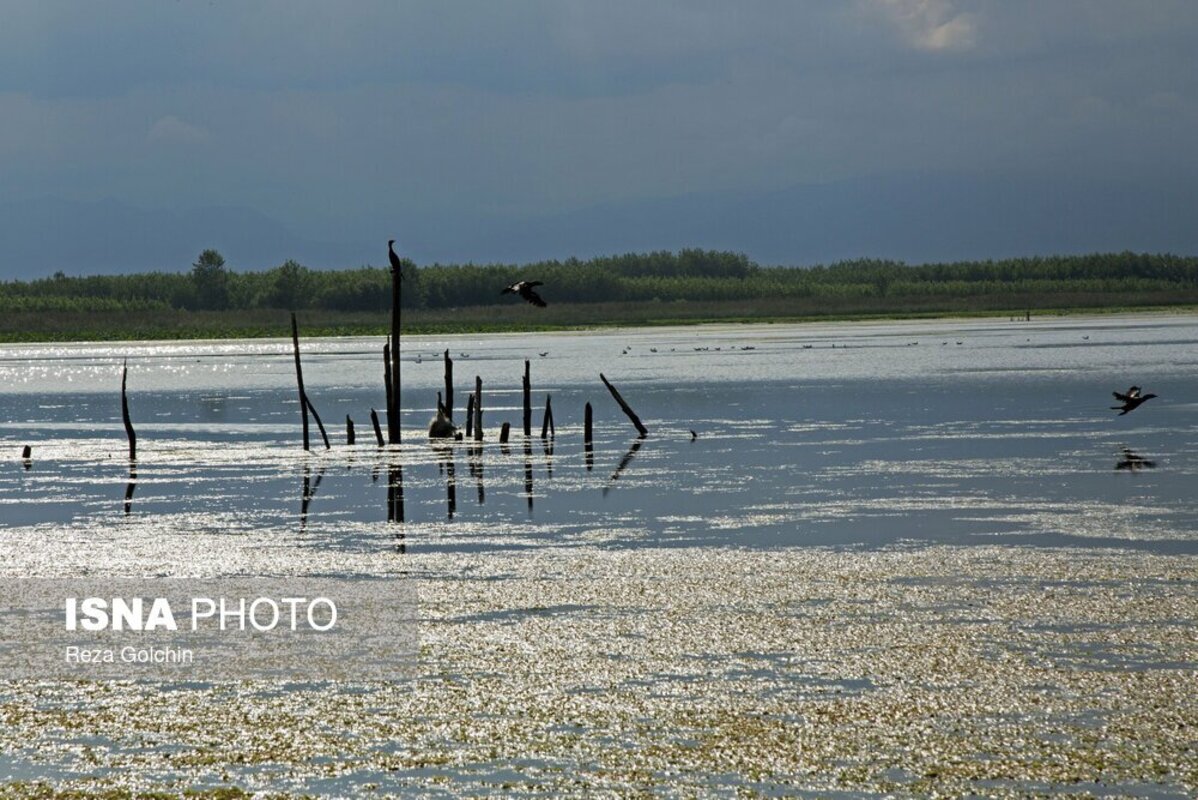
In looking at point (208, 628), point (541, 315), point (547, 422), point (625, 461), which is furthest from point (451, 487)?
point (541, 315)

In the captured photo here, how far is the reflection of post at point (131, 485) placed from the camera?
24625 millimetres

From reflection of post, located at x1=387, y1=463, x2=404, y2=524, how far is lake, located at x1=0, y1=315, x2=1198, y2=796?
0.25 m

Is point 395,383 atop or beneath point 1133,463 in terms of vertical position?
atop

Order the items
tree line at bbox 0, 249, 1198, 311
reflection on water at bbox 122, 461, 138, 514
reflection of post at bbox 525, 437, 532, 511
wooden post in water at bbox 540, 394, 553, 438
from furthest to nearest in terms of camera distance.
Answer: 1. tree line at bbox 0, 249, 1198, 311
2. wooden post in water at bbox 540, 394, 553, 438
3. reflection of post at bbox 525, 437, 532, 511
4. reflection on water at bbox 122, 461, 138, 514

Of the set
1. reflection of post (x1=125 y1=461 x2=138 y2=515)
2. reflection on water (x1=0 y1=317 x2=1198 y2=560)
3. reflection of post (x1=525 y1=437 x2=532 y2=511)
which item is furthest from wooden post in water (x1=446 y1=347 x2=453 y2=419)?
reflection of post (x1=125 y1=461 x2=138 y2=515)

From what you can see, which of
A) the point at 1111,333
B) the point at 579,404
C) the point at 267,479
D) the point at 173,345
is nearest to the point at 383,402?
the point at 579,404

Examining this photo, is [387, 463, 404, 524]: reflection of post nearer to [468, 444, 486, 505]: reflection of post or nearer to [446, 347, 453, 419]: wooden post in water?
[468, 444, 486, 505]: reflection of post

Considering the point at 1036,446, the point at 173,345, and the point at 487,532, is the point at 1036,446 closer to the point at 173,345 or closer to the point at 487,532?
the point at 487,532

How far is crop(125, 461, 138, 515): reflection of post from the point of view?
24.6 meters

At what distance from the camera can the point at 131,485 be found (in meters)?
27.9

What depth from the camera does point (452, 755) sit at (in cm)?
1052

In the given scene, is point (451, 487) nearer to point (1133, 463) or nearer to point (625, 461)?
point (625, 461)

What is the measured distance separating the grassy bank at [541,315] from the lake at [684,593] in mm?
103976

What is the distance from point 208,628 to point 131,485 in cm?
1410
